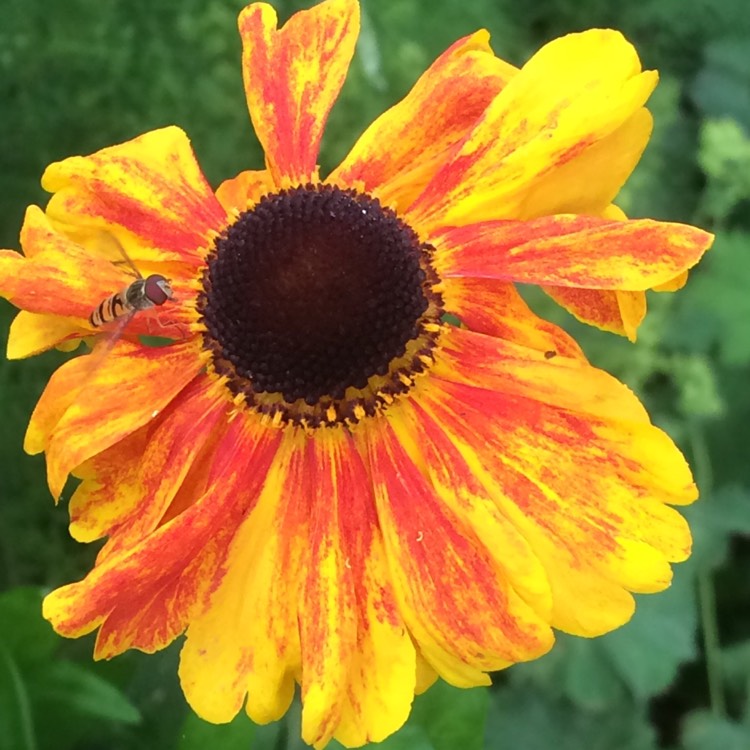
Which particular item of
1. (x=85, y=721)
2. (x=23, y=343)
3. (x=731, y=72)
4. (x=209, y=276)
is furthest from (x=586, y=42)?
(x=731, y=72)

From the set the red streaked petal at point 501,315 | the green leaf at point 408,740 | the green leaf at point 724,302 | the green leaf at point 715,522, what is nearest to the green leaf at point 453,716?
the green leaf at point 408,740

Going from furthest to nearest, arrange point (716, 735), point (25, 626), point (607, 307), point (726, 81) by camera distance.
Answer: point (726, 81) → point (716, 735) → point (25, 626) → point (607, 307)

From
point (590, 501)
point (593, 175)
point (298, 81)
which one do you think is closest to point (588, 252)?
point (593, 175)

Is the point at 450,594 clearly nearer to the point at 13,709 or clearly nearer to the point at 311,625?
the point at 311,625

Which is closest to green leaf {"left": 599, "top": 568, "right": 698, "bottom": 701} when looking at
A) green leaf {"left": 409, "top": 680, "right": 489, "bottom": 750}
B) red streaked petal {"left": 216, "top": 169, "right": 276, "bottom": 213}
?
green leaf {"left": 409, "top": 680, "right": 489, "bottom": 750}

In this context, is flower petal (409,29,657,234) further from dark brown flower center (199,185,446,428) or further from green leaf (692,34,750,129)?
green leaf (692,34,750,129)

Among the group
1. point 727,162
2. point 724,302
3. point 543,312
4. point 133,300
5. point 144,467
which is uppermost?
point 133,300
